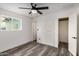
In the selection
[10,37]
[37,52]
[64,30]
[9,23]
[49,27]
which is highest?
[9,23]

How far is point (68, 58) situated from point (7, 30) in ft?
10.6

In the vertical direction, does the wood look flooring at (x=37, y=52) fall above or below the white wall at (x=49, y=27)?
below

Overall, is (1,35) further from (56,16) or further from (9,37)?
(56,16)

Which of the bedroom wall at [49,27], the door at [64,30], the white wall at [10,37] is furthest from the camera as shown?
the door at [64,30]

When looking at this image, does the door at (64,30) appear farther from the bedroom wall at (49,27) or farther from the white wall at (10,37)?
the white wall at (10,37)

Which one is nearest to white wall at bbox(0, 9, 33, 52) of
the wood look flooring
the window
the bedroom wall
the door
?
the window

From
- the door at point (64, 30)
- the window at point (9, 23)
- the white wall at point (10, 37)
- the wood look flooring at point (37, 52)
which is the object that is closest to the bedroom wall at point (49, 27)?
the wood look flooring at point (37, 52)

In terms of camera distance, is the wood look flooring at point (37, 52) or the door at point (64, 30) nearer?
the wood look flooring at point (37, 52)

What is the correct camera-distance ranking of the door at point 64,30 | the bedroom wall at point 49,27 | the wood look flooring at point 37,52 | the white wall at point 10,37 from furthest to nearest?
1. the door at point 64,30
2. the bedroom wall at point 49,27
3. the white wall at point 10,37
4. the wood look flooring at point 37,52

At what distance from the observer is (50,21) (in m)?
3.99

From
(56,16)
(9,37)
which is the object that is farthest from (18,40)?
(56,16)

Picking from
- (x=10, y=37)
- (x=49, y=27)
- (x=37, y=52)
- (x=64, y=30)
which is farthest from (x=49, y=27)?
(x=10, y=37)

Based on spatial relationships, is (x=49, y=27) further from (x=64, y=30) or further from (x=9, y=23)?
(x=9, y=23)

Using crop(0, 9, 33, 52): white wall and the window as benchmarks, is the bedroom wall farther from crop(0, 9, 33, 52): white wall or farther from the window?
the window
